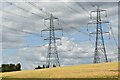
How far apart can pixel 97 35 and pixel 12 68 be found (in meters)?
73.9

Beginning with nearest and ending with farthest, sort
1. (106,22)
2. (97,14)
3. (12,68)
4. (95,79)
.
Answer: (95,79)
(106,22)
(97,14)
(12,68)

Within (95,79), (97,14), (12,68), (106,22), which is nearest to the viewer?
(95,79)

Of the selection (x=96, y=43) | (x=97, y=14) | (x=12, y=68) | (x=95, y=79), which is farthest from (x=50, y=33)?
(x=12, y=68)

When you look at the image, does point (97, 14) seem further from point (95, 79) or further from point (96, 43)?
point (95, 79)

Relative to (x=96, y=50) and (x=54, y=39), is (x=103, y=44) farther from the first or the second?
(x=54, y=39)

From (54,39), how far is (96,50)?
1280 centimetres

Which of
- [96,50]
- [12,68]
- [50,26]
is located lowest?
[12,68]

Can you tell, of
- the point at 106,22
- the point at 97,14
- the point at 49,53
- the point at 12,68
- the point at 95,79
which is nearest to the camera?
the point at 95,79

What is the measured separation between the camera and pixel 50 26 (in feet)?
311

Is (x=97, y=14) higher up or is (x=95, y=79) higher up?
(x=97, y=14)

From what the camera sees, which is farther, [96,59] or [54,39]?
[96,59]

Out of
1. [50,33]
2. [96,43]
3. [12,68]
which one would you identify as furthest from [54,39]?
[12,68]

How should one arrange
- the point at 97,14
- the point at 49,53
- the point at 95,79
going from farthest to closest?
the point at 97,14 < the point at 49,53 < the point at 95,79

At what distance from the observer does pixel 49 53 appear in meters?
92.2
